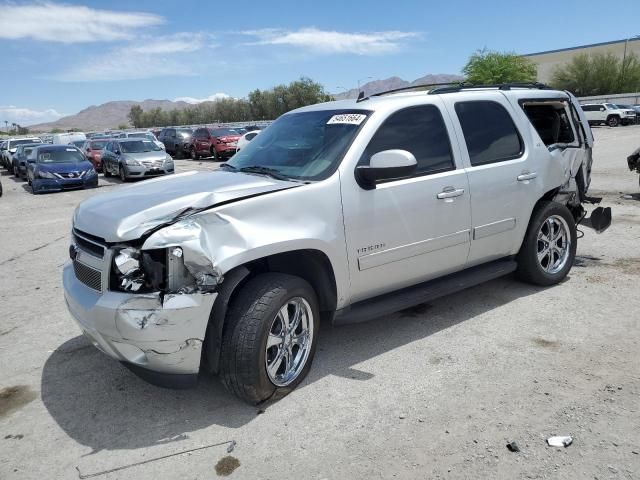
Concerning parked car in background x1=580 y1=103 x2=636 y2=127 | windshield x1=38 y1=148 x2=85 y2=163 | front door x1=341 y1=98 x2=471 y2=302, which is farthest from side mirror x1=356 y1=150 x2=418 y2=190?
parked car in background x1=580 y1=103 x2=636 y2=127

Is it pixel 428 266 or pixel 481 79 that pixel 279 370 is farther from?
pixel 481 79

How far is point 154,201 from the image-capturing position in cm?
341

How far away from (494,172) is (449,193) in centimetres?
65

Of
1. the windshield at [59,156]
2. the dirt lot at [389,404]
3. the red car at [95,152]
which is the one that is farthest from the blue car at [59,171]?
the dirt lot at [389,404]

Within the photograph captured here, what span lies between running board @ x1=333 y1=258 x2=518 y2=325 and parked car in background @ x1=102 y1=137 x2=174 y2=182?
16.6m

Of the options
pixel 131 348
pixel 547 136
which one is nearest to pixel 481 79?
pixel 547 136

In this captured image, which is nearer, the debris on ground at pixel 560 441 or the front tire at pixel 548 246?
the debris on ground at pixel 560 441

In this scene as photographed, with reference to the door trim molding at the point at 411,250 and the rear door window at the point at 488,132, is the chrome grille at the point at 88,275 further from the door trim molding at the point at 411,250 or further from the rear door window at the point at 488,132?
the rear door window at the point at 488,132

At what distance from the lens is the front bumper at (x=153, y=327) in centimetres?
301

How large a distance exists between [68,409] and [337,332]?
2.14 m

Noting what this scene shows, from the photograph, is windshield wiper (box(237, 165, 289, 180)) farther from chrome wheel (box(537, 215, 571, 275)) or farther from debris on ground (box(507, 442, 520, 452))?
chrome wheel (box(537, 215, 571, 275))

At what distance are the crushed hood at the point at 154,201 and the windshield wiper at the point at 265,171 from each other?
0.09 metres

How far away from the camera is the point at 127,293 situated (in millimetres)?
3098

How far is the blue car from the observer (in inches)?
675
